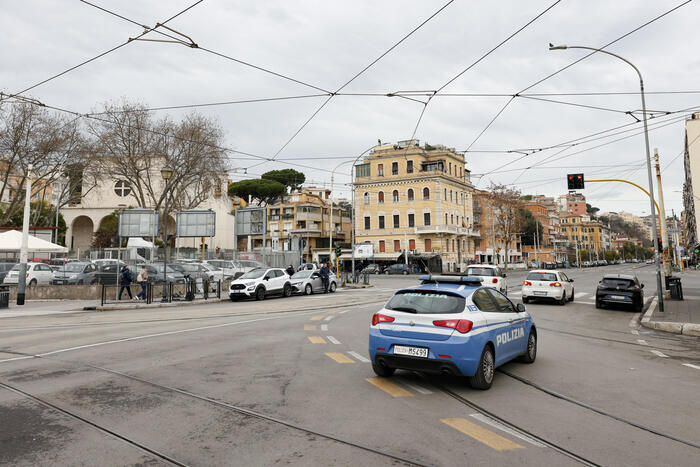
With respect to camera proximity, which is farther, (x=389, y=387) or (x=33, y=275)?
(x=33, y=275)

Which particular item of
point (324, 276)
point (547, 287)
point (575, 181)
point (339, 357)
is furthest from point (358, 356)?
point (324, 276)

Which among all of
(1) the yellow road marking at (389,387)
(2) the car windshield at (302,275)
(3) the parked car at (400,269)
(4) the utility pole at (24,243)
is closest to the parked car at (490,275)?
(2) the car windshield at (302,275)

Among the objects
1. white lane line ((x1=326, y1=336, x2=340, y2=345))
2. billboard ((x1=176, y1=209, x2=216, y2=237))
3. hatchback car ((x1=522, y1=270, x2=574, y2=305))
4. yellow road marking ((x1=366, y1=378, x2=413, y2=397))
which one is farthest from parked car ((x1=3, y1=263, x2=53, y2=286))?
yellow road marking ((x1=366, y1=378, x2=413, y2=397))

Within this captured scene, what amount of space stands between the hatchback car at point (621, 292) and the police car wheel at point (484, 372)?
14257 millimetres

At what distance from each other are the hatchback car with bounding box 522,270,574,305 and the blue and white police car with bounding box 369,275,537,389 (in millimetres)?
14417

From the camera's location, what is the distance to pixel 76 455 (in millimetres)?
4059

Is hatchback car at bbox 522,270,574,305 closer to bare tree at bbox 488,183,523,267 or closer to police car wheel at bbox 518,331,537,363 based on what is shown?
police car wheel at bbox 518,331,537,363

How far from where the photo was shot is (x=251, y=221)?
33.1 metres

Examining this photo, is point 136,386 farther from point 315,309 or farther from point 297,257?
point 297,257

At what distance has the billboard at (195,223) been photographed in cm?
3030

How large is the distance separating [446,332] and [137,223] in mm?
23924

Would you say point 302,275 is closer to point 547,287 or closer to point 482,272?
point 482,272

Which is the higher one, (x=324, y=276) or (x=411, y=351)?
(x=324, y=276)

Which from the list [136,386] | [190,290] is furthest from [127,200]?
[136,386]
